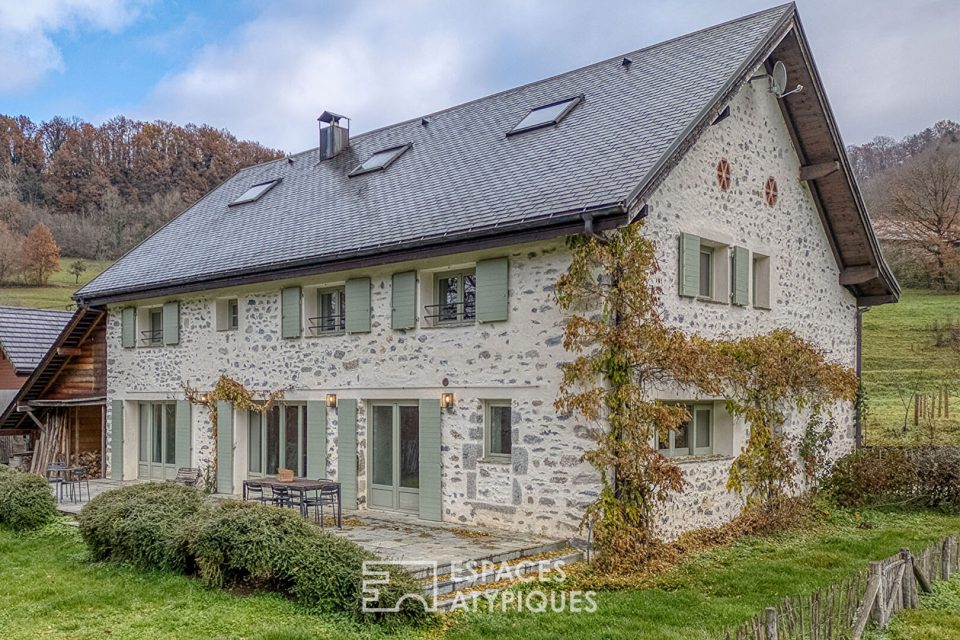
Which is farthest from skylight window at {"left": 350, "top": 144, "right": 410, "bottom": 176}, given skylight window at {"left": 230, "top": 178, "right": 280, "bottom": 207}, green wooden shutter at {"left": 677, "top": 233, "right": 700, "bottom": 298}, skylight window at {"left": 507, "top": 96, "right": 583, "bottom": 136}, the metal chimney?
green wooden shutter at {"left": 677, "top": 233, "right": 700, "bottom": 298}

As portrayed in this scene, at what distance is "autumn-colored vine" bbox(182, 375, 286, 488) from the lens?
14.9m

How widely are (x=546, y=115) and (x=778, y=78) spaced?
393 cm

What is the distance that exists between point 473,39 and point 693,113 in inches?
471

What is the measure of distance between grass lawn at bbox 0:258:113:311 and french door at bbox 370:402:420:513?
31631 millimetres

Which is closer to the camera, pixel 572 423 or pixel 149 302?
pixel 572 423

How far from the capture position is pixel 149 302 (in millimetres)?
17719

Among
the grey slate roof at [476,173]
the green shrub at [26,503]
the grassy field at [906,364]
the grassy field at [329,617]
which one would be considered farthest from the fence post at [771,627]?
the grassy field at [906,364]

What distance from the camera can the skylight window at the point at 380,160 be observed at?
1631cm

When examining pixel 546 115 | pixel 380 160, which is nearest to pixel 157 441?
pixel 380 160

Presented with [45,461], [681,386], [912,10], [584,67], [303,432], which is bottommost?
[45,461]

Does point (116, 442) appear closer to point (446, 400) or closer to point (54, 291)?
point (446, 400)

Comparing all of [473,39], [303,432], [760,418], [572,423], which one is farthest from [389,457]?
[473,39]

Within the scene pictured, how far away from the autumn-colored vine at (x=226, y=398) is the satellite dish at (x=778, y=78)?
997 cm

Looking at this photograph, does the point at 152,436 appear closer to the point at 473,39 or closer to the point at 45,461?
the point at 45,461
